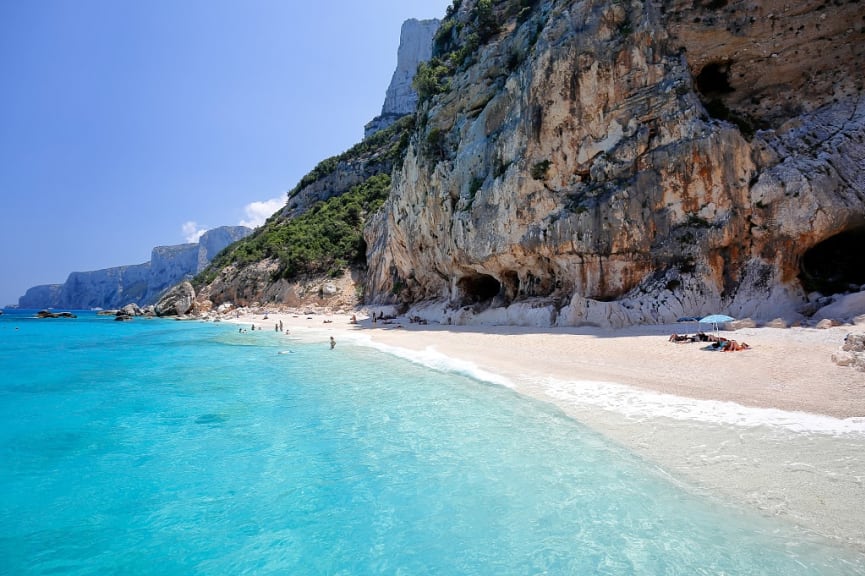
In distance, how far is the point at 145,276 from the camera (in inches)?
5876

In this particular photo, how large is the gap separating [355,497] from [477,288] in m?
24.3

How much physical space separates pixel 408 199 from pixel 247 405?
2386cm

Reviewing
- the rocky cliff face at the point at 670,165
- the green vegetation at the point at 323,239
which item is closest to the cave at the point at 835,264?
the rocky cliff face at the point at 670,165

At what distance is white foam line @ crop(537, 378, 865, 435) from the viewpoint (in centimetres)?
568

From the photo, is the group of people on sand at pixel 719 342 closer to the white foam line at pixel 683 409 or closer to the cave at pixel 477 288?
the white foam line at pixel 683 409

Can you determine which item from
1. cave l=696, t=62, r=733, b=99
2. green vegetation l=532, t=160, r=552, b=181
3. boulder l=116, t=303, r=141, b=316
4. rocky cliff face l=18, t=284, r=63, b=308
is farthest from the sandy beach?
rocky cliff face l=18, t=284, r=63, b=308

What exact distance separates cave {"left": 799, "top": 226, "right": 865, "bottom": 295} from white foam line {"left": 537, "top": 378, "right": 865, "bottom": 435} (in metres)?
11.7

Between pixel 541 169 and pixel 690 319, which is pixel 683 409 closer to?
pixel 690 319

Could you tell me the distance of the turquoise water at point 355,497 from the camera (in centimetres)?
376

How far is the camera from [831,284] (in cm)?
1482

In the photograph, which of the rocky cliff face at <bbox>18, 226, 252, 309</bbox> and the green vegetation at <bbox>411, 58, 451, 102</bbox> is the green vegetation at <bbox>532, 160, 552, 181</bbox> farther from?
the rocky cliff face at <bbox>18, 226, 252, 309</bbox>

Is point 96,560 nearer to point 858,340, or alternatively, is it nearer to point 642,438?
point 642,438

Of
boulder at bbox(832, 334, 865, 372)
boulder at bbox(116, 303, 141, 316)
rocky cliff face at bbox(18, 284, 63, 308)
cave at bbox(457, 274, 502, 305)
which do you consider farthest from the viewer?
rocky cliff face at bbox(18, 284, 63, 308)

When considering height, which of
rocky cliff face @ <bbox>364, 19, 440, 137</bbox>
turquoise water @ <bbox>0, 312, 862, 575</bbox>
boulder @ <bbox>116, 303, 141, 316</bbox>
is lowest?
turquoise water @ <bbox>0, 312, 862, 575</bbox>
